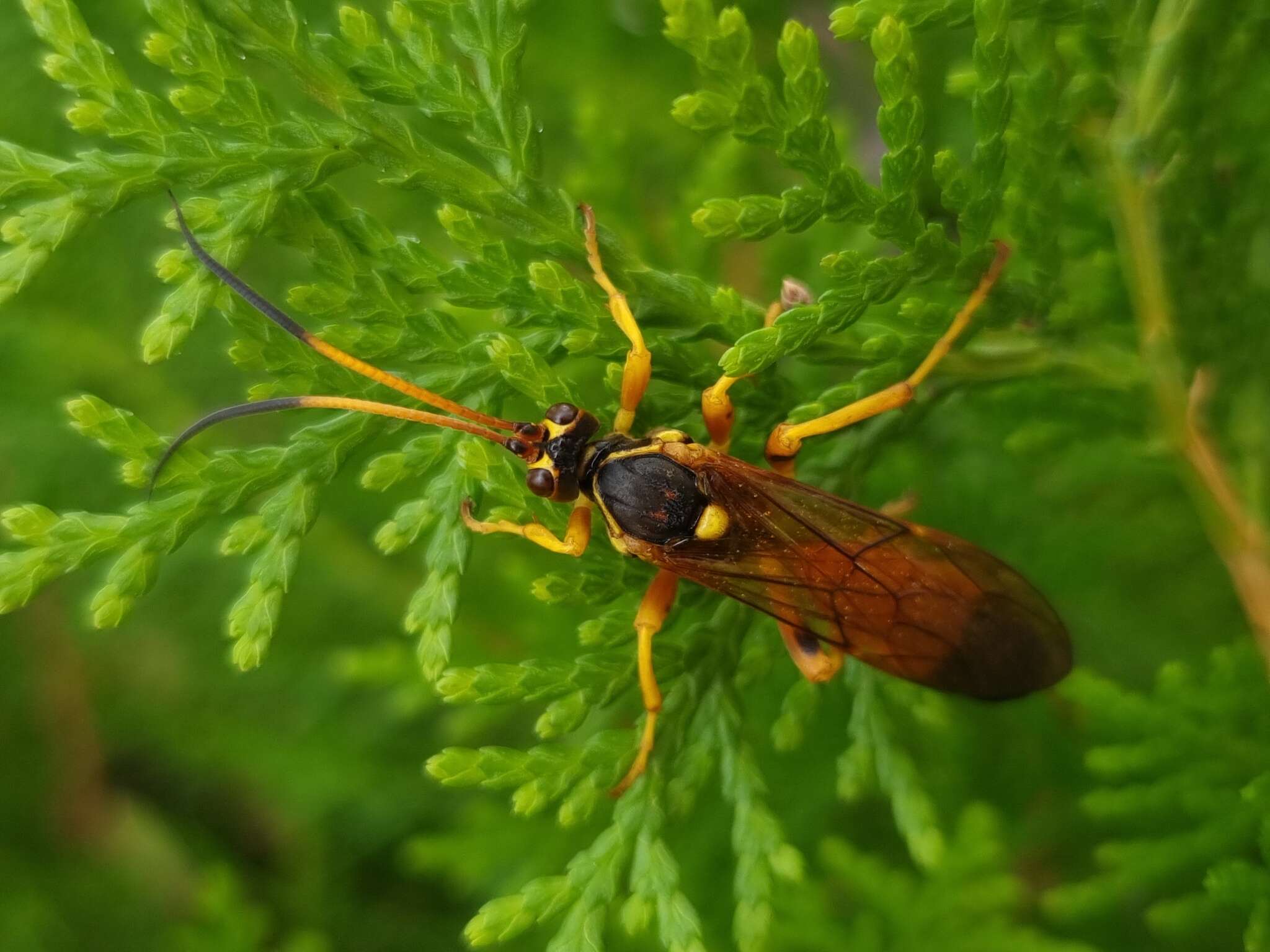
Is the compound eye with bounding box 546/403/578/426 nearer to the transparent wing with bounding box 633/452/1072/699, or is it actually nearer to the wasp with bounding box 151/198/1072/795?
the wasp with bounding box 151/198/1072/795

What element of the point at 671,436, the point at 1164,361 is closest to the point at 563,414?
the point at 671,436

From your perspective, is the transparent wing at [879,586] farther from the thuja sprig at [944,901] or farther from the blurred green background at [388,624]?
the thuja sprig at [944,901]

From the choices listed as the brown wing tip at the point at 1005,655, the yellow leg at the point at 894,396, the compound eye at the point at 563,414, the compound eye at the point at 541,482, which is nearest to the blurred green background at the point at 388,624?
the yellow leg at the point at 894,396

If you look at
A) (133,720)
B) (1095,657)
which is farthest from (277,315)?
(133,720)

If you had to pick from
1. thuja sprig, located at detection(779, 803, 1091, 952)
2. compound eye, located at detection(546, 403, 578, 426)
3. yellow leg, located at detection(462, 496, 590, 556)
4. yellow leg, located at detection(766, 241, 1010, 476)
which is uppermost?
yellow leg, located at detection(766, 241, 1010, 476)

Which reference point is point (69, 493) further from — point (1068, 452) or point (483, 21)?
point (1068, 452)

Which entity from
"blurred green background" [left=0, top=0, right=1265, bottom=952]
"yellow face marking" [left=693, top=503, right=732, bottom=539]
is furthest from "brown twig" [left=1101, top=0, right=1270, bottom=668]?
"yellow face marking" [left=693, top=503, right=732, bottom=539]
